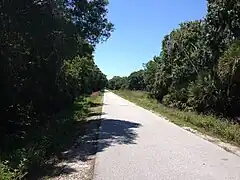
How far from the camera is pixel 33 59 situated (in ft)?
64.3

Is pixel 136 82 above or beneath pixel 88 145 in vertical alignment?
above

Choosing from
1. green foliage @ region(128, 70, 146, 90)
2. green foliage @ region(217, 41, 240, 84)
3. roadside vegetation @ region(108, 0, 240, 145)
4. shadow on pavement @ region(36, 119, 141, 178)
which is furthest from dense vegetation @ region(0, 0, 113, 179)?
green foliage @ region(128, 70, 146, 90)

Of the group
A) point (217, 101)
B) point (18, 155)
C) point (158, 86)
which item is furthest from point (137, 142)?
point (158, 86)

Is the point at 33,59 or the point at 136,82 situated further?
the point at 136,82

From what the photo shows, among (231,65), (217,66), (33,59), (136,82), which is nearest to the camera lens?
(33,59)

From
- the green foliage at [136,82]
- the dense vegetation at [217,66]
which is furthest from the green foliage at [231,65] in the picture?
the green foliage at [136,82]

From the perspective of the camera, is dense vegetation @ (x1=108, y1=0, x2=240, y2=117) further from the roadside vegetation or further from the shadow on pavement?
the shadow on pavement

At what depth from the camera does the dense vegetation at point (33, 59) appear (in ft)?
44.7

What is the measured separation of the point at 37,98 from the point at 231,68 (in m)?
12.0

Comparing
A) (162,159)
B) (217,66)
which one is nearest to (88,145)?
(162,159)

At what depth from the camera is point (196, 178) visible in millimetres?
7941

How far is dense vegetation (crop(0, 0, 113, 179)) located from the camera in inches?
Answer: 536

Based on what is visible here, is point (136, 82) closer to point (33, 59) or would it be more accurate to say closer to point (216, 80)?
point (216, 80)

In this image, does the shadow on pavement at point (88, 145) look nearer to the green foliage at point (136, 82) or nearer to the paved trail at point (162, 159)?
the paved trail at point (162, 159)
